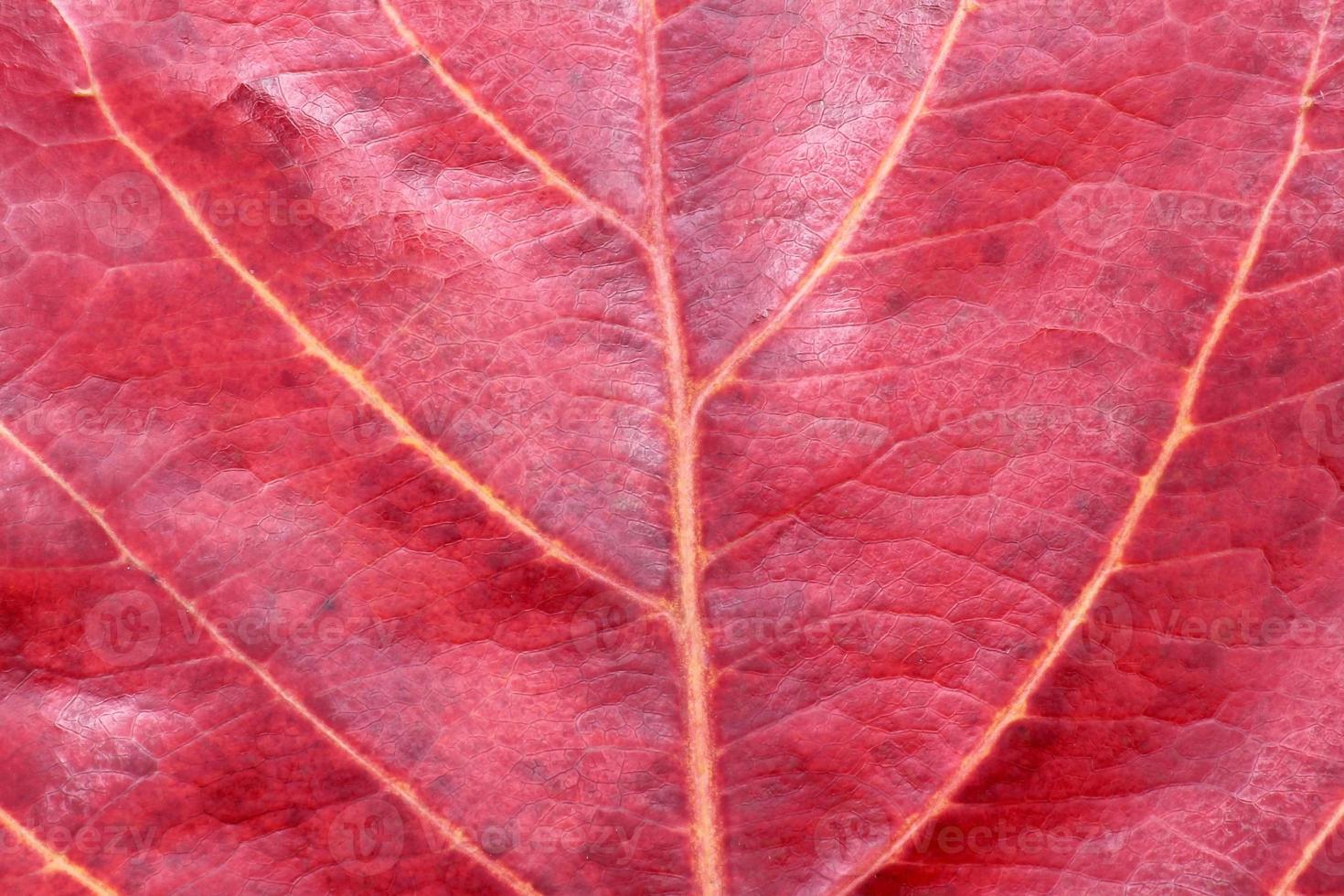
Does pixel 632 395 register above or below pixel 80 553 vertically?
above

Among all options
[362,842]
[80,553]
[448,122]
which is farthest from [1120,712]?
[80,553]

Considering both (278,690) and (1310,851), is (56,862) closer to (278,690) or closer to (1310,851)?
(278,690)

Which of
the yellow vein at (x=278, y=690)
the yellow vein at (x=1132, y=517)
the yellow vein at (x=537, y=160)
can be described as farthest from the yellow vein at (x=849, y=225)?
the yellow vein at (x=278, y=690)

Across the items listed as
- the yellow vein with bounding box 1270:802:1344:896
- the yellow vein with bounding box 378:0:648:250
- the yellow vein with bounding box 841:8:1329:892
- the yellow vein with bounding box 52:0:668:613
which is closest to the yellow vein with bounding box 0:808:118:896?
the yellow vein with bounding box 52:0:668:613

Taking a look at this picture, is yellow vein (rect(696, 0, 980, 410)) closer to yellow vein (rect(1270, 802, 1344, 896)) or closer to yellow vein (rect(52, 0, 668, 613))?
yellow vein (rect(52, 0, 668, 613))

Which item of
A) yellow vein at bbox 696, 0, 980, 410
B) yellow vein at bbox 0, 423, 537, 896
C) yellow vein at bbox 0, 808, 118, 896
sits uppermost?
yellow vein at bbox 696, 0, 980, 410

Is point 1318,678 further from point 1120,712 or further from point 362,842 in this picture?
point 362,842
